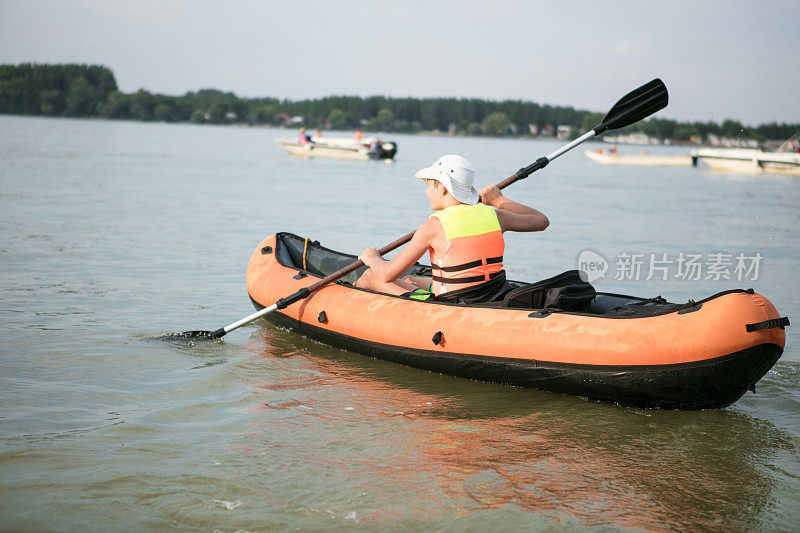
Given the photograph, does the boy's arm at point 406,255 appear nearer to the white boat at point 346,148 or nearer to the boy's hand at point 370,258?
the boy's hand at point 370,258

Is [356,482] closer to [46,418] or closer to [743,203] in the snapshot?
[46,418]

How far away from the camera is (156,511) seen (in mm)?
3379

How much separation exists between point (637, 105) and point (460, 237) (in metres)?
2.49

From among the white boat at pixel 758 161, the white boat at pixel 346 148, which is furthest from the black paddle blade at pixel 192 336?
the white boat at pixel 758 161

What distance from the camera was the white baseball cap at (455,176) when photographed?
5.17 meters

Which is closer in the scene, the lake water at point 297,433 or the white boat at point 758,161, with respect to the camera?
the lake water at point 297,433

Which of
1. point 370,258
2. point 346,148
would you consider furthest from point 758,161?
point 370,258

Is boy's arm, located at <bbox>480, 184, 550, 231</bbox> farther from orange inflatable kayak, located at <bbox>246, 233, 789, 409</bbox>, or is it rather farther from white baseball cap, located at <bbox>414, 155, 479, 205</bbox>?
orange inflatable kayak, located at <bbox>246, 233, 789, 409</bbox>

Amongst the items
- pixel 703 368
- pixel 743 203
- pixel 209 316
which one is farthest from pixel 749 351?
pixel 743 203

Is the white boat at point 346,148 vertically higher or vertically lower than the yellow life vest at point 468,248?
higher

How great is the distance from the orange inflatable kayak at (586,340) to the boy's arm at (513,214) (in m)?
0.49

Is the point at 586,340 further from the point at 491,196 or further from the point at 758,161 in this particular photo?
the point at 758,161

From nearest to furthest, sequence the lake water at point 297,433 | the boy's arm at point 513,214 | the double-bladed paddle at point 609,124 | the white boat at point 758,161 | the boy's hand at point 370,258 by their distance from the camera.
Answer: the lake water at point 297,433
the boy's arm at point 513,214
the boy's hand at point 370,258
the double-bladed paddle at point 609,124
the white boat at point 758,161

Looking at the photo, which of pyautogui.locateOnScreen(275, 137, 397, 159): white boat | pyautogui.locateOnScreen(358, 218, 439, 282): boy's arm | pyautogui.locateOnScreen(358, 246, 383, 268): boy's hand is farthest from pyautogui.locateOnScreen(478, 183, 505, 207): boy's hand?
pyautogui.locateOnScreen(275, 137, 397, 159): white boat
